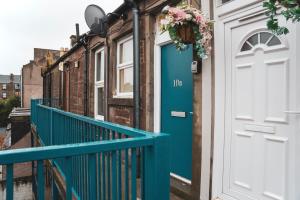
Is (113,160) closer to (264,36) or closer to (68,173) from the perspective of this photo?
(68,173)

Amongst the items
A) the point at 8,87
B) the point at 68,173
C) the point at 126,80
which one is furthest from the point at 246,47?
the point at 8,87

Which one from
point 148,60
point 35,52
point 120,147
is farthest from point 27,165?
point 35,52

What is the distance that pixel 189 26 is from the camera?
10.1 feet

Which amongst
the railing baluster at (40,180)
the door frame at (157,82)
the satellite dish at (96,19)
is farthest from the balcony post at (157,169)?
the satellite dish at (96,19)

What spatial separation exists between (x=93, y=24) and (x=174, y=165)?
12.2 ft

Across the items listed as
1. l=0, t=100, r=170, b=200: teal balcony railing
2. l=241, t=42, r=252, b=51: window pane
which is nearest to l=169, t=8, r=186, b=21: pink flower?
l=241, t=42, r=252, b=51: window pane

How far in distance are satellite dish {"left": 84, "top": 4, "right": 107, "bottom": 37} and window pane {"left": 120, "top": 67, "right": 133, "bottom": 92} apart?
1.00m

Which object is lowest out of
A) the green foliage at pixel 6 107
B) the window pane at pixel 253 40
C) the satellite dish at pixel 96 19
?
the green foliage at pixel 6 107

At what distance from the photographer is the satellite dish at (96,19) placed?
20.0 ft

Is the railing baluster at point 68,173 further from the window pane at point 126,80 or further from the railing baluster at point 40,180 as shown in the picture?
the window pane at point 126,80

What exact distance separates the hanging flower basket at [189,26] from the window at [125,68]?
8.48 feet

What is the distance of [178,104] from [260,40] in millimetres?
1660

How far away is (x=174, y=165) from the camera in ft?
13.7

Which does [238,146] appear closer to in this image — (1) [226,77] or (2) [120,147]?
(1) [226,77]
